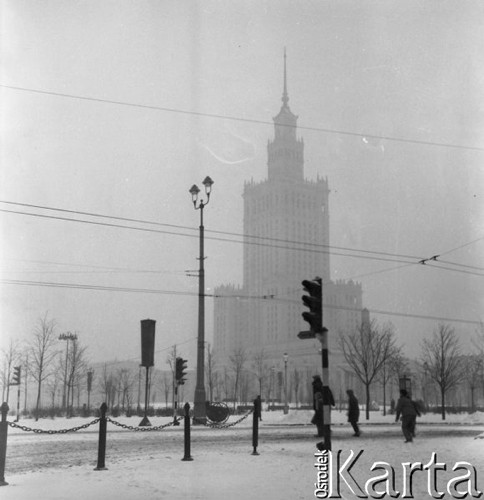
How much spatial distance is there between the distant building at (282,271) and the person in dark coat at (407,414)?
11033cm

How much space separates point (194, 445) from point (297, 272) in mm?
140951

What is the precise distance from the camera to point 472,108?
16.3 m

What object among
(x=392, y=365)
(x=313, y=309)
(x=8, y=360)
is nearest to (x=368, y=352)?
(x=392, y=365)

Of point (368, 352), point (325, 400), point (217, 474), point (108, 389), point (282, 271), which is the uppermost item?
point (282, 271)

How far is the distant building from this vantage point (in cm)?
14525

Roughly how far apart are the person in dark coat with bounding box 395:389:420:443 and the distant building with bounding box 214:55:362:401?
362 feet

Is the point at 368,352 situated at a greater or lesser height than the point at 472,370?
greater

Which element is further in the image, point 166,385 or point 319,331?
point 166,385

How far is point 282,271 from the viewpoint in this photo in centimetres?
15450

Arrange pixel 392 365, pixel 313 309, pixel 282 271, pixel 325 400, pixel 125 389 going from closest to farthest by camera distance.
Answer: pixel 325 400
pixel 313 309
pixel 125 389
pixel 392 365
pixel 282 271

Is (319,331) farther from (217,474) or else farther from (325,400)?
(217,474)

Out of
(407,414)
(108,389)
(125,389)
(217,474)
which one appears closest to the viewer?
(217,474)

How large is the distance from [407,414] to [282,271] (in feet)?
445

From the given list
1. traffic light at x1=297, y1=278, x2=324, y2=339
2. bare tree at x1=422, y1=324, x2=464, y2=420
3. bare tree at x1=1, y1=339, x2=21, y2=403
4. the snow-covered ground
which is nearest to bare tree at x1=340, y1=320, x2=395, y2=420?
bare tree at x1=422, y1=324, x2=464, y2=420
